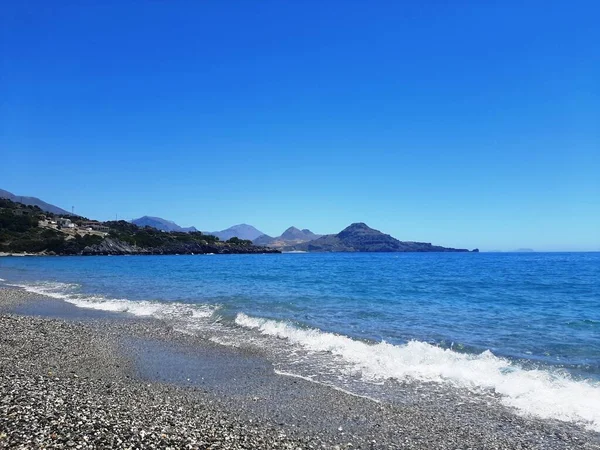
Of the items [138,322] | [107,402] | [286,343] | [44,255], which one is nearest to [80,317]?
[138,322]

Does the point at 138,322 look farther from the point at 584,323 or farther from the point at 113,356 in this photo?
the point at 584,323

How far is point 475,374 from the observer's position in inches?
546

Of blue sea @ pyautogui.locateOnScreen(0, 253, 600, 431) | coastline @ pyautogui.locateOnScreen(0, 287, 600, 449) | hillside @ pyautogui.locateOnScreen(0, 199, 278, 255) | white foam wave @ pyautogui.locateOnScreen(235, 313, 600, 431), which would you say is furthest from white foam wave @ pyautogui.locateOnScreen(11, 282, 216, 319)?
hillside @ pyautogui.locateOnScreen(0, 199, 278, 255)

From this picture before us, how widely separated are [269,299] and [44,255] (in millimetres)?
130033

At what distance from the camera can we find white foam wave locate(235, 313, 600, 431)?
11.1 meters

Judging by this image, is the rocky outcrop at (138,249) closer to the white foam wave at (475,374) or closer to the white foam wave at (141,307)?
the white foam wave at (141,307)

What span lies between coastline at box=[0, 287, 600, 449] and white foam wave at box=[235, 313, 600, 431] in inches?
43.9

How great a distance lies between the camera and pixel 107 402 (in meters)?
9.74

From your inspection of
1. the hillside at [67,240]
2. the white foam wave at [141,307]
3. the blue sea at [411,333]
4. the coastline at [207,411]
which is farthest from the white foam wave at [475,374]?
the hillside at [67,240]

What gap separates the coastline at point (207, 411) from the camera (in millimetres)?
7949

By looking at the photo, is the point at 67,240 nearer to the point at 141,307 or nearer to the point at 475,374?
the point at 141,307

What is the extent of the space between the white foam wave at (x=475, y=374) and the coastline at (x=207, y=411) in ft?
3.66

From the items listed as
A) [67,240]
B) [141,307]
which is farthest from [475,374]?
[67,240]

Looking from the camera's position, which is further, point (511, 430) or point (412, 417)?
point (412, 417)
